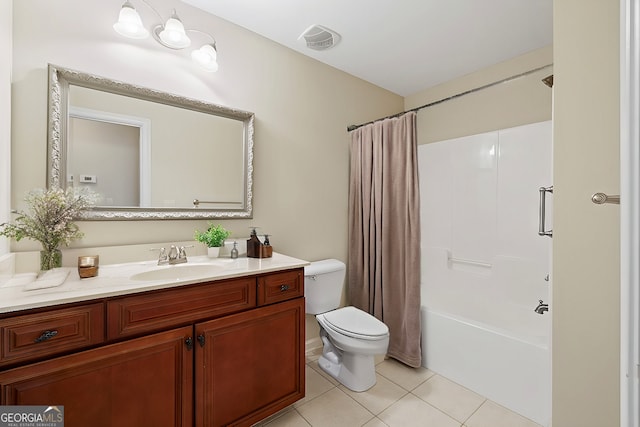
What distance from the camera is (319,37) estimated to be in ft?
6.49

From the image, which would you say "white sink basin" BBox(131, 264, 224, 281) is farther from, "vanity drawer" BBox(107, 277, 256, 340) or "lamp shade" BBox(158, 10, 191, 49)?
"lamp shade" BBox(158, 10, 191, 49)

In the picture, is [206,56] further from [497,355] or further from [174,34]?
[497,355]

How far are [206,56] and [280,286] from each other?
142 cm

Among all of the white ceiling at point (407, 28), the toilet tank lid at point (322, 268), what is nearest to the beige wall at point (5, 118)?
the white ceiling at point (407, 28)

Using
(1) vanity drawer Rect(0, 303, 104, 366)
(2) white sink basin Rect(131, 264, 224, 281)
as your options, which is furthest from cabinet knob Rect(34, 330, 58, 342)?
(2) white sink basin Rect(131, 264, 224, 281)

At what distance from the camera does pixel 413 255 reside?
6.75 feet

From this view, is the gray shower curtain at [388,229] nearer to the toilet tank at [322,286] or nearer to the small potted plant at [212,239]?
the toilet tank at [322,286]

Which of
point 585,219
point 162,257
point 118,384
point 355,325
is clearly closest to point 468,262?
point 355,325

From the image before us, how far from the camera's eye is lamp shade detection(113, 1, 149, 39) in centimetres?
139

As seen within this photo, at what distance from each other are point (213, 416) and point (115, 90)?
1690mm

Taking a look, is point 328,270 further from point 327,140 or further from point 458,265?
point 458,265

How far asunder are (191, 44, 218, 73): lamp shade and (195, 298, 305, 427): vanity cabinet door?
1.45 m

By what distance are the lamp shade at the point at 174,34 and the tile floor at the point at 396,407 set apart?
7.04ft

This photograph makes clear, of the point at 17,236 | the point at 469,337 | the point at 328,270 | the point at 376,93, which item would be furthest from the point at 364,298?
the point at 17,236
